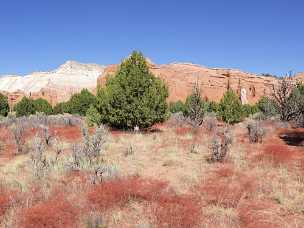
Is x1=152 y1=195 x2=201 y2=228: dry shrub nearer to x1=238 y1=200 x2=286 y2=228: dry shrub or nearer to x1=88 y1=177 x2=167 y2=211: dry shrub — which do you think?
x1=88 y1=177 x2=167 y2=211: dry shrub

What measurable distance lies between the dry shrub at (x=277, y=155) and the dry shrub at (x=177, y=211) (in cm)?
534

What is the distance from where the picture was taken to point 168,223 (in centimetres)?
759

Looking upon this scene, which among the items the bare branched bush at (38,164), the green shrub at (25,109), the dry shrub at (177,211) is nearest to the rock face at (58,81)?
the green shrub at (25,109)

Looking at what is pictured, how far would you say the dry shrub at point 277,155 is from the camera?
527 inches

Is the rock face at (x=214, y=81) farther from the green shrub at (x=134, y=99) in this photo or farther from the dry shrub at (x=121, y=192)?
the dry shrub at (x=121, y=192)

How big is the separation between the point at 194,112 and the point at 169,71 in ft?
263

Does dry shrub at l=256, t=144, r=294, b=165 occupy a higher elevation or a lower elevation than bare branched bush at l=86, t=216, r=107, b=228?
higher

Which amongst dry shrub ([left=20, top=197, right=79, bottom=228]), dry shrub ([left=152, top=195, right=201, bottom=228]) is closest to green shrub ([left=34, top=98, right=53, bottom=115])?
dry shrub ([left=20, top=197, right=79, bottom=228])

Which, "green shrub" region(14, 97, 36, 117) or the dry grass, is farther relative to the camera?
"green shrub" region(14, 97, 36, 117)

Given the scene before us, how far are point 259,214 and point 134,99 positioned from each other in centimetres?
1469

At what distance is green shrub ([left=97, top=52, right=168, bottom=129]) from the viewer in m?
22.3

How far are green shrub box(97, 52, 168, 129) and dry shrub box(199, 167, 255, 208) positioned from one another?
10957mm

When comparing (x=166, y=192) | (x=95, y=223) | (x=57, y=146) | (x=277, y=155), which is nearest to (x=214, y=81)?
(x=57, y=146)

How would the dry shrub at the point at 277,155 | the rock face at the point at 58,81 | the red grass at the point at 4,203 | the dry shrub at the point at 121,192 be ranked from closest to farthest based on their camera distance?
the red grass at the point at 4,203
the dry shrub at the point at 121,192
the dry shrub at the point at 277,155
the rock face at the point at 58,81
